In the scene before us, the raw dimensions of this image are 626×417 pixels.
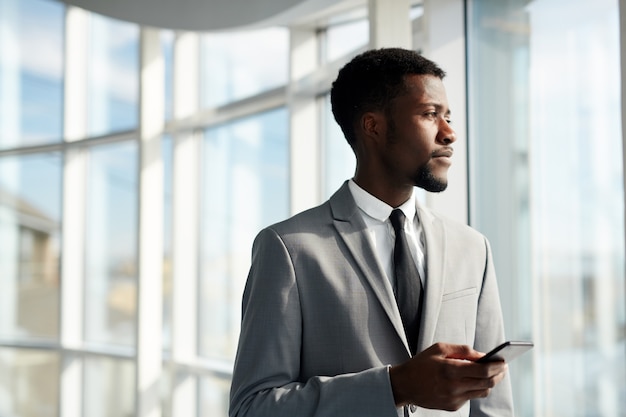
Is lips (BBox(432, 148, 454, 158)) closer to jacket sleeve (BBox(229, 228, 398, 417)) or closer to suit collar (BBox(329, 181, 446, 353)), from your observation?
suit collar (BBox(329, 181, 446, 353))

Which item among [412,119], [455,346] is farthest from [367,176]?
[455,346]

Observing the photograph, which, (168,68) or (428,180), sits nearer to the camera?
(428,180)

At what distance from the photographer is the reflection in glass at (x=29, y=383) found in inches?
263

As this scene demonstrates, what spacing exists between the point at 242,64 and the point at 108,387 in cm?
304

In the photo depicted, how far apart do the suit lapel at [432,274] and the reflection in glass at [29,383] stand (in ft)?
18.7

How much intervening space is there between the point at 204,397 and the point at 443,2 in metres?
3.50

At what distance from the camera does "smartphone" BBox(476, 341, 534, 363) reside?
47.5 inches

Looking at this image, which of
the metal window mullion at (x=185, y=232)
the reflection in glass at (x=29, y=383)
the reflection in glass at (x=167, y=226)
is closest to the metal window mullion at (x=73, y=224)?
the reflection in glass at (x=29, y=383)

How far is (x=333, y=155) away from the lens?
461 centimetres

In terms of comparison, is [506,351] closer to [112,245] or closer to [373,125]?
[373,125]

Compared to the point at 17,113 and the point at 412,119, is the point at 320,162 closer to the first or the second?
the point at 412,119

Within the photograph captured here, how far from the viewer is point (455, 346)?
1287mm

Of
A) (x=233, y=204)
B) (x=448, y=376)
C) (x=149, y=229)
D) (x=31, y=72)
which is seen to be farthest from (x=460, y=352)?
(x=31, y=72)

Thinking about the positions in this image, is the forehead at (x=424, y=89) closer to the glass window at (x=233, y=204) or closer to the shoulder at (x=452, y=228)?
the shoulder at (x=452, y=228)
